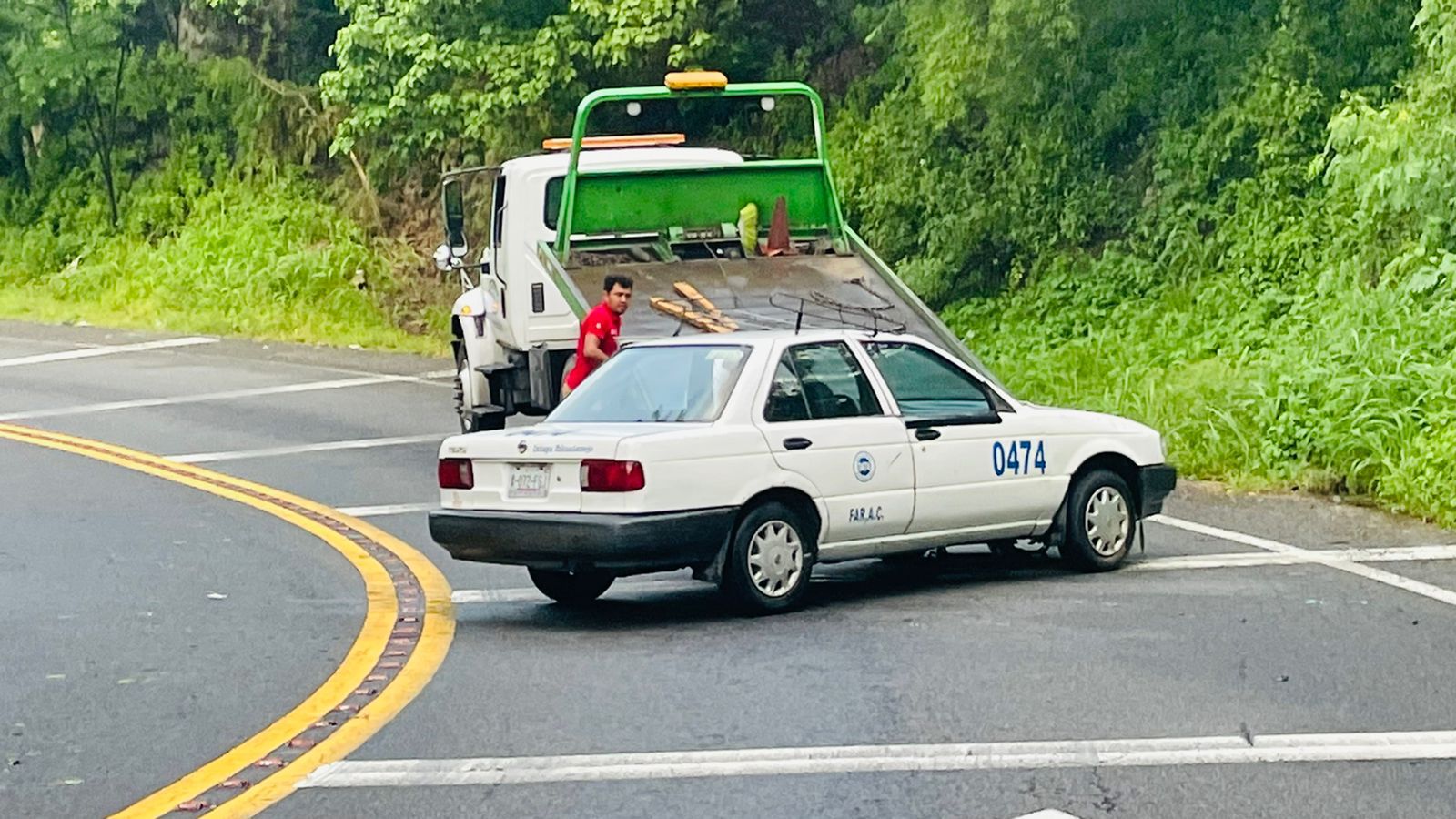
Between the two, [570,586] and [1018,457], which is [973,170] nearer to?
[1018,457]

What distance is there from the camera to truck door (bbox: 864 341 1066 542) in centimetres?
1087

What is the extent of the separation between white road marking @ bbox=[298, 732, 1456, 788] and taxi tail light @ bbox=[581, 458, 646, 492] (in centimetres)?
253

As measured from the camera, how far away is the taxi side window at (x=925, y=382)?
434 inches

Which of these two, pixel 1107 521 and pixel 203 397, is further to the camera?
pixel 203 397

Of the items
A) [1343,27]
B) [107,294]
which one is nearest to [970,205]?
[1343,27]

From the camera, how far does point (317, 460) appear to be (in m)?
17.0

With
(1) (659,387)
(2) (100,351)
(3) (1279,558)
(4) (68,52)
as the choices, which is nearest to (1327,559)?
(3) (1279,558)

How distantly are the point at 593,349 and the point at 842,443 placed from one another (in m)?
2.93

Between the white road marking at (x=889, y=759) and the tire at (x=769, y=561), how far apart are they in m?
2.67

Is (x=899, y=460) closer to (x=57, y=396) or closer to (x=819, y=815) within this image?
(x=819, y=815)

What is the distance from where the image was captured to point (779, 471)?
33.7 feet

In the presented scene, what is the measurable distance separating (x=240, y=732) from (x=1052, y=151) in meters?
16.5

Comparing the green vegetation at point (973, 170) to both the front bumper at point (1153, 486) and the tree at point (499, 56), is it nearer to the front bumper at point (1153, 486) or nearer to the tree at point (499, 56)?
the tree at point (499, 56)

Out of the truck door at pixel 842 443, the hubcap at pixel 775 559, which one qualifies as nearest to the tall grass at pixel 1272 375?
the truck door at pixel 842 443
